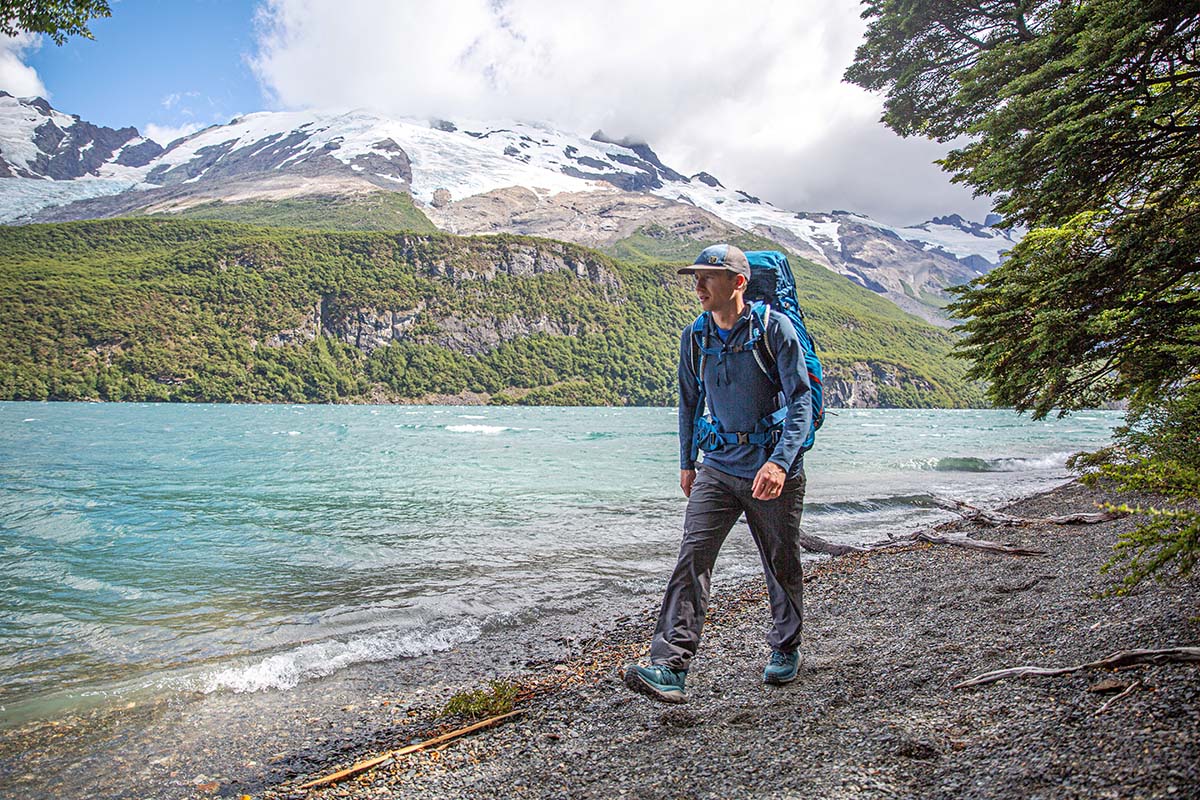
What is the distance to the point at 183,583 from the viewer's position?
9.72 meters

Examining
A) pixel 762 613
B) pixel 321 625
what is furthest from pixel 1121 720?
pixel 321 625

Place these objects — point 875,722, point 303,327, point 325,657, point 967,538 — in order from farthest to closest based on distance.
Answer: point 303,327 < point 967,538 < point 325,657 < point 875,722

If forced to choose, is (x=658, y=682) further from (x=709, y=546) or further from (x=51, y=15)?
(x=51, y=15)

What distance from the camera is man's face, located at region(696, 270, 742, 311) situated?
157 inches

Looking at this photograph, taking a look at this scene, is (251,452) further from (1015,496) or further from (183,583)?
(1015,496)

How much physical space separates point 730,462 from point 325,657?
475cm

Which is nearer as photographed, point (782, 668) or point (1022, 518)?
point (782, 668)

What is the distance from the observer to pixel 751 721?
12.6ft

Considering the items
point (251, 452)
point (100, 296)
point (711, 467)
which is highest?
point (100, 296)

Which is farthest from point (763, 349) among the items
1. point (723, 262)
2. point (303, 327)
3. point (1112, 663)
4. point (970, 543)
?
point (303, 327)

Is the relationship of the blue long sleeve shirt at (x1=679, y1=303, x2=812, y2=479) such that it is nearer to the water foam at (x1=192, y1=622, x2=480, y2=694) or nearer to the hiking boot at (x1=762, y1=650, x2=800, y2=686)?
the hiking boot at (x1=762, y1=650, x2=800, y2=686)

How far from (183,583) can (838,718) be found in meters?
9.53

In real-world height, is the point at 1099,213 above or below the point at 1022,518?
above

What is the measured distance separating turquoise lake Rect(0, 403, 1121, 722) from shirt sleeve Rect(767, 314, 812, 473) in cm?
464
